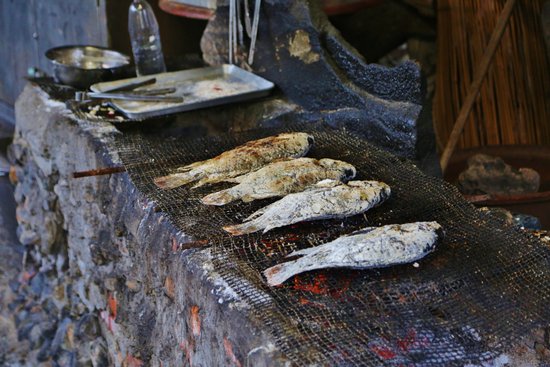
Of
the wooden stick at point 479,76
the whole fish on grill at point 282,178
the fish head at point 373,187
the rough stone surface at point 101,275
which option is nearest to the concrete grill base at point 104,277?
the rough stone surface at point 101,275

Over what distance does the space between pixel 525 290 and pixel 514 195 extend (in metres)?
2.29

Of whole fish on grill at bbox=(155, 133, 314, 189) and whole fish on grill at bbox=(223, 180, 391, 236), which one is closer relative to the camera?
whole fish on grill at bbox=(223, 180, 391, 236)

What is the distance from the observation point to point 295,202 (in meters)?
3.61

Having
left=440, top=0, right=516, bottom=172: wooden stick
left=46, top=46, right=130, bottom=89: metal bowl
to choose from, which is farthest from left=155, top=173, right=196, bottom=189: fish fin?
left=440, top=0, right=516, bottom=172: wooden stick

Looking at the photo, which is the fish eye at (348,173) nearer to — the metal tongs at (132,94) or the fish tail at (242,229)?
the fish tail at (242,229)

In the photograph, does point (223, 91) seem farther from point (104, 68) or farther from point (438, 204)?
point (438, 204)

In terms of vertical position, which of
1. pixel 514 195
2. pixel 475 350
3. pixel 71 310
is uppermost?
pixel 475 350

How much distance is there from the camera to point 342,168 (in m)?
4.08

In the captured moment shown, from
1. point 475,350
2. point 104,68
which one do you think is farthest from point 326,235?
point 104,68

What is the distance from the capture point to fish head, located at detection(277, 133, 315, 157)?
14.4ft

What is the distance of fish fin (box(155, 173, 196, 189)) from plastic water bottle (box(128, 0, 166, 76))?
2.22m

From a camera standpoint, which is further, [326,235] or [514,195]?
[514,195]

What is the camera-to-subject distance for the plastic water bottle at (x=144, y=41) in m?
6.14

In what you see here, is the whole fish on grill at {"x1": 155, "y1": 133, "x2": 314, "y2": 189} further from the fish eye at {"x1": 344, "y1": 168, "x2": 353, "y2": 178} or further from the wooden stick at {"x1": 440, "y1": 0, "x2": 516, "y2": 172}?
the wooden stick at {"x1": 440, "y1": 0, "x2": 516, "y2": 172}
